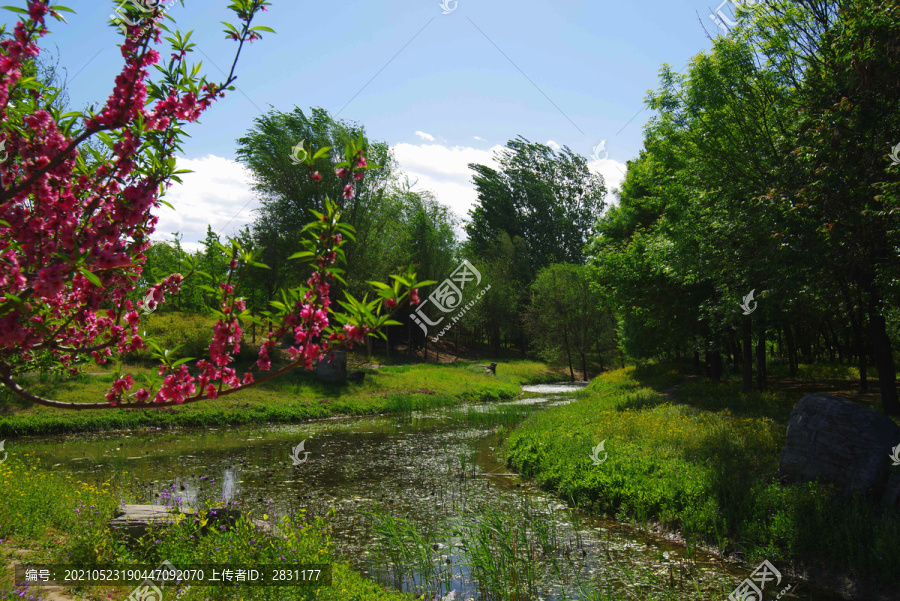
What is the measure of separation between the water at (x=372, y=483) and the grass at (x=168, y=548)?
33.4 inches

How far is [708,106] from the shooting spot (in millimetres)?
18797

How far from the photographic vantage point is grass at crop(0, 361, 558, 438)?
62.9 ft

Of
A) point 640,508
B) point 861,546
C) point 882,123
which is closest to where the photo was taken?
point 861,546

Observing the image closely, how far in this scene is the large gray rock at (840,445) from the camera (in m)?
8.95

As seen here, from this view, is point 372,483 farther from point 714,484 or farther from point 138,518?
point 714,484

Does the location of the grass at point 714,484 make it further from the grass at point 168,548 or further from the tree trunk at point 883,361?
the grass at point 168,548

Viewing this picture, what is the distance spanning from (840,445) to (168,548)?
37.2ft

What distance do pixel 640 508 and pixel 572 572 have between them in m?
3.10

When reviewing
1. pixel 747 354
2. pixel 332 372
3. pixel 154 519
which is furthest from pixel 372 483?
pixel 747 354

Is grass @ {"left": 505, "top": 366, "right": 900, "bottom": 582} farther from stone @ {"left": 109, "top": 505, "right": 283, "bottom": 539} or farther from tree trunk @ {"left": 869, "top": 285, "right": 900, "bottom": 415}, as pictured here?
stone @ {"left": 109, "top": 505, "right": 283, "bottom": 539}

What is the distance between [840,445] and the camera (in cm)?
943

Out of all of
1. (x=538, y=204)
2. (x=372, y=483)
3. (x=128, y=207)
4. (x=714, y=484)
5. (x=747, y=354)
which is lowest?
(x=372, y=483)

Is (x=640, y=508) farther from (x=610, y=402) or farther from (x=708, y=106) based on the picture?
(x=708, y=106)

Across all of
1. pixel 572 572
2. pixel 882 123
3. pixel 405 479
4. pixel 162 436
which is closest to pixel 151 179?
pixel 572 572
